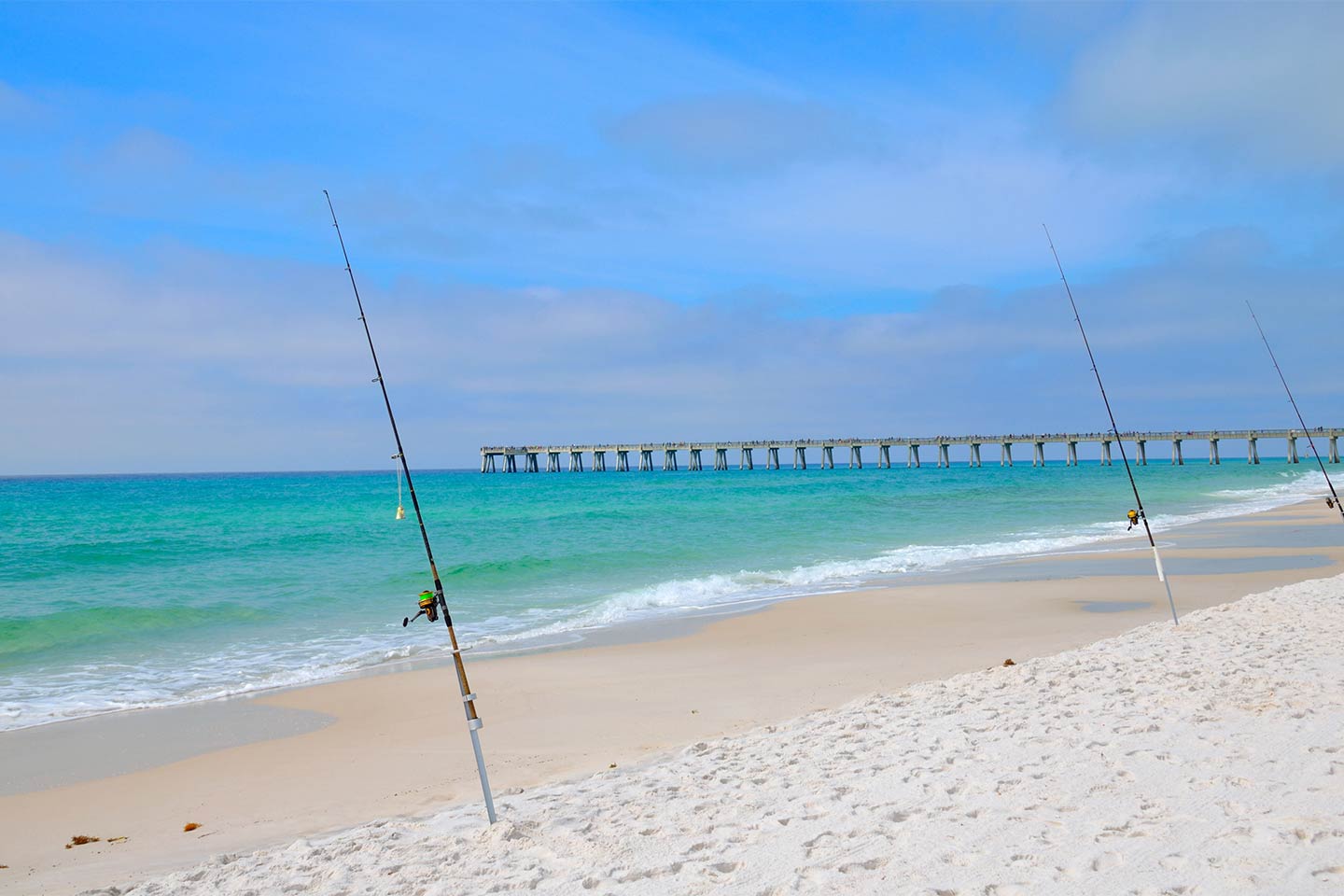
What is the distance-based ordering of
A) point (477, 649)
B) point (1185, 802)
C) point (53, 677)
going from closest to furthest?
point (1185, 802)
point (53, 677)
point (477, 649)

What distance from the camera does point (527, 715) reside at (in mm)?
8578

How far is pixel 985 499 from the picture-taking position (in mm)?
46125

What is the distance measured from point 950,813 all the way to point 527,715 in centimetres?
502

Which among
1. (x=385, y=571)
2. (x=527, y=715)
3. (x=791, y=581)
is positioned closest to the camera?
(x=527, y=715)

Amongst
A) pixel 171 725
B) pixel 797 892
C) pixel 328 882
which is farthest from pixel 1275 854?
pixel 171 725

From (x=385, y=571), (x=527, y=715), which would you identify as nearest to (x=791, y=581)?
(x=385, y=571)

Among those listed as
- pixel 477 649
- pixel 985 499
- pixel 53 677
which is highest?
pixel 53 677

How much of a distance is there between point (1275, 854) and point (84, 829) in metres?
6.82

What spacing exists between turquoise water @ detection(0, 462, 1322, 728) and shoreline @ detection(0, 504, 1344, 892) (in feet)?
6.48

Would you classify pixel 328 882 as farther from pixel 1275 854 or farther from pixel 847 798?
pixel 1275 854

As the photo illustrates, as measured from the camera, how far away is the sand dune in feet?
12.2

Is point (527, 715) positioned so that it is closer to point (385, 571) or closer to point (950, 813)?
point (950, 813)

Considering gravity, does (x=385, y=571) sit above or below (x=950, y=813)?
above

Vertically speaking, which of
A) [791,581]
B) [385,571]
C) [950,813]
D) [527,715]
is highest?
[385,571]
